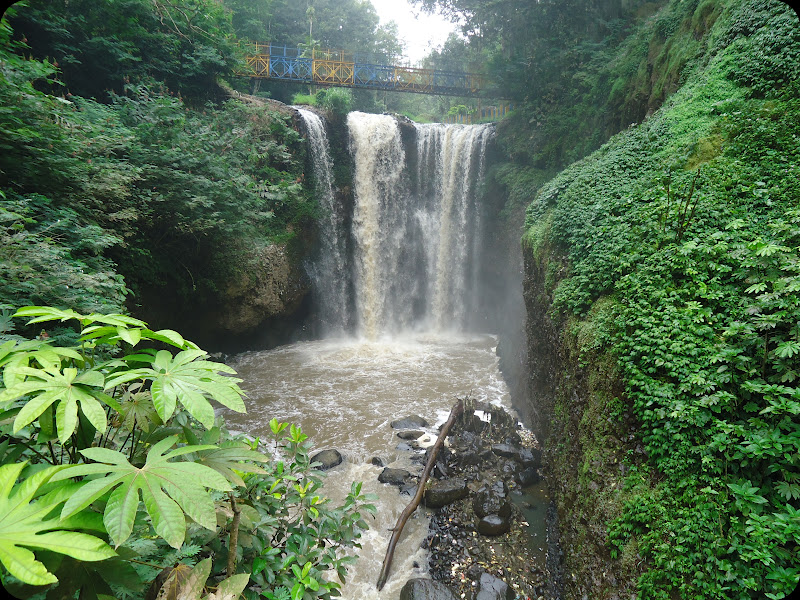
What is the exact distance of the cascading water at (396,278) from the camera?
37.2 feet

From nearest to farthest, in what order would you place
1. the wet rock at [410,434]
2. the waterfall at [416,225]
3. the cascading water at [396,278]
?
the wet rock at [410,434] → the cascading water at [396,278] → the waterfall at [416,225]

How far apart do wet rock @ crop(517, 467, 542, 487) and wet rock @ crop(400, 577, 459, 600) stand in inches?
96.0

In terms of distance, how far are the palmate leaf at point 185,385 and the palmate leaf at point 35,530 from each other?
0.97 ft

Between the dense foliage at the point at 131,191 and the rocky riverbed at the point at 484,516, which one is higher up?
the dense foliage at the point at 131,191

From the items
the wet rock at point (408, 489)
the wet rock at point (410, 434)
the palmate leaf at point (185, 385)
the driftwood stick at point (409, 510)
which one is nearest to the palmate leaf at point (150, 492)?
the palmate leaf at point (185, 385)

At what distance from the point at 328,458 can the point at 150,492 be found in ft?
21.4

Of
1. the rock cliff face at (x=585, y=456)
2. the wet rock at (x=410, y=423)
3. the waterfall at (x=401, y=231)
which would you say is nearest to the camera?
the rock cliff face at (x=585, y=456)

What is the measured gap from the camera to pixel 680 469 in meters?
3.11

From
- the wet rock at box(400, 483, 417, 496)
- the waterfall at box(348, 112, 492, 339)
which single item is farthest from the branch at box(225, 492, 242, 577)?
the waterfall at box(348, 112, 492, 339)

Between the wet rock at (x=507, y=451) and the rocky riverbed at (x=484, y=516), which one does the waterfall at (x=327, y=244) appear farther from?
the wet rock at (x=507, y=451)

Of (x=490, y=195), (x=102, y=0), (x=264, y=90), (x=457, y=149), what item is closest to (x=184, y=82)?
(x=102, y=0)

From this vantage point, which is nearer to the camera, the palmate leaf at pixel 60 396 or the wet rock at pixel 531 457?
the palmate leaf at pixel 60 396

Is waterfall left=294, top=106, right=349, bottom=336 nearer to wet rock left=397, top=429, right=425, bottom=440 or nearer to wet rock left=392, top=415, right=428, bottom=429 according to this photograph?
wet rock left=392, top=415, right=428, bottom=429

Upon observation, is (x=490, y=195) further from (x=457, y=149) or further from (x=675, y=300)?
(x=675, y=300)
